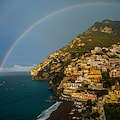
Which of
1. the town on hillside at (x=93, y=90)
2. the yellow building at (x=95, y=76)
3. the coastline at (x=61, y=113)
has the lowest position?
the coastline at (x=61, y=113)

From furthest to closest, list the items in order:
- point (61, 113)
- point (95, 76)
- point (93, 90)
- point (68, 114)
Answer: point (95, 76) → point (93, 90) → point (61, 113) → point (68, 114)

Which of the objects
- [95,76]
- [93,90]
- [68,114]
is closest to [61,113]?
[68,114]

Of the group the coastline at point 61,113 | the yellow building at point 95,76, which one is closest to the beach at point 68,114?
the coastline at point 61,113

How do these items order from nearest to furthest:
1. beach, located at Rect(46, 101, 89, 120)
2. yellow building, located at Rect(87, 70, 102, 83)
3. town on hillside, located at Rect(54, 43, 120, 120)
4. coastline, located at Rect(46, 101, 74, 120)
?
beach, located at Rect(46, 101, 89, 120)
coastline, located at Rect(46, 101, 74, 120)
town on hillside, located at Rect(54, 43, 120, 120)
yellow building, located at Rect(87, 70, 102, 83)

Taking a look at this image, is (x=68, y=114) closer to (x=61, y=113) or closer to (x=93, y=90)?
(x=61, y=113)

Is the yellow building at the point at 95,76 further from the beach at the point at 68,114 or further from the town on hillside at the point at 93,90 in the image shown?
the beach at the point at 68,114

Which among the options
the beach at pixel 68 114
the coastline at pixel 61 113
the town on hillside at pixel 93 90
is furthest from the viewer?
the town on hillside at pixel 93 90

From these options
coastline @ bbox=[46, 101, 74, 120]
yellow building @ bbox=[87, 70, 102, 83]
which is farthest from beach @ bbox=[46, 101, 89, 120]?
yellow building @ bbox=[87, 70, 102, 83]

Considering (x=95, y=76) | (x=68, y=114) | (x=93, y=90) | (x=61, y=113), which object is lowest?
(x=61, y=113)

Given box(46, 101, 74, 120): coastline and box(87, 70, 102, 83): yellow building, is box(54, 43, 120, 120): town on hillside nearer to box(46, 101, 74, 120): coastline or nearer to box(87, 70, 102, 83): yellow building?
box(87, 70, 102, 83): yellow building

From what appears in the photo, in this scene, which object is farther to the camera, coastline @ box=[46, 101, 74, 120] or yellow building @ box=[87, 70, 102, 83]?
yellow building @ box=[87, 70, 102, 83]

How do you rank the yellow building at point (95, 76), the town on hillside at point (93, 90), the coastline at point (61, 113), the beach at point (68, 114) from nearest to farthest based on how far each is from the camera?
the beach at point (68, 114)
the coastline at point (61, 113)
the town on hillside at point (93, 90)
the yellow building at point (95, 76)

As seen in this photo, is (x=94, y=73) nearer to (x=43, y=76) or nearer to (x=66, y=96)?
(x=66, y=96)
